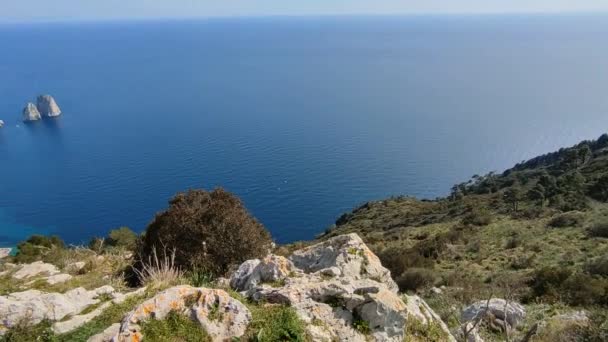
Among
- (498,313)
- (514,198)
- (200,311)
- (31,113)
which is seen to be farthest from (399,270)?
(31,113)

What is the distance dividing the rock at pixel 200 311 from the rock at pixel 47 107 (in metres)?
146

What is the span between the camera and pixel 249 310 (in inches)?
286

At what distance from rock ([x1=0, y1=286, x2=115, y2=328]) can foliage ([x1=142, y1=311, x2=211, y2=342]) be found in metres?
2.24

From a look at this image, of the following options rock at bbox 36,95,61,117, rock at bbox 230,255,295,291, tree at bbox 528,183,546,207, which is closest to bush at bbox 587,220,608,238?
tree at bbox 528,183,546,207

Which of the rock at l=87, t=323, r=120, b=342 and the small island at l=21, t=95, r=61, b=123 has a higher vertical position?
the small island at l=21, t=95, r=61, b=123

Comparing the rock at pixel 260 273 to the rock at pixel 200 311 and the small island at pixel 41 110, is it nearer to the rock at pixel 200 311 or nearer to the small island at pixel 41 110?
the rock at pixel 200 311

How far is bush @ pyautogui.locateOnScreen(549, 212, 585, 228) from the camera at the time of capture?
2853 cm

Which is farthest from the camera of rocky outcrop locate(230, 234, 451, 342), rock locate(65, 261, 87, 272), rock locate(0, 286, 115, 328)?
rock locate(65, 261, 87, 272)

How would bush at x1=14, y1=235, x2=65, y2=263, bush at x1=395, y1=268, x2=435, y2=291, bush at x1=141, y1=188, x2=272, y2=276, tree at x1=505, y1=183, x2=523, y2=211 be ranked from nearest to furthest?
bush at x1=141, y1=188, x2=272, y2=276
bush at x1=395, y1=268, x2=435, y2=291
bush at x1=14, y1=235, x2=65, y2=263
tree at x1=505, y1=183, x2=523, y2=211

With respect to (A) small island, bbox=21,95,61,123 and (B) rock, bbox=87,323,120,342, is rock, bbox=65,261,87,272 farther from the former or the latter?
(A) small island, bbox=21,95,61,123

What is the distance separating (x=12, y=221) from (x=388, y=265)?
241ft

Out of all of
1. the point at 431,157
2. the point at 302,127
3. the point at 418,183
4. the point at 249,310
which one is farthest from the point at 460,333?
the point at 302,127

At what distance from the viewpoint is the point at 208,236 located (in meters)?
12.5

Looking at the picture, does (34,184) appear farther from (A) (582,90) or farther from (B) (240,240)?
(A) (582,90)
